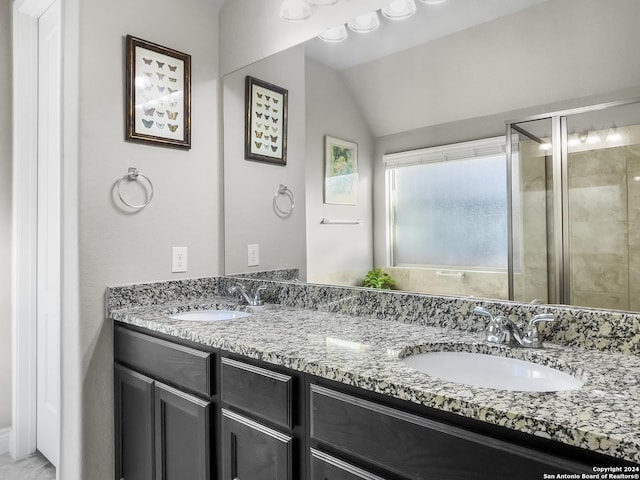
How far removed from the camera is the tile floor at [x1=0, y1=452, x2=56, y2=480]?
2152 millimetres

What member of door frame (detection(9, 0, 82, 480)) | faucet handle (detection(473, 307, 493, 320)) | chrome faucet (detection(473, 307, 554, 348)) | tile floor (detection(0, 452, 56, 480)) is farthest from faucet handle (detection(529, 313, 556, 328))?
door frame (detection(9, 0, 82, 480))

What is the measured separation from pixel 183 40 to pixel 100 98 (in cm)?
52

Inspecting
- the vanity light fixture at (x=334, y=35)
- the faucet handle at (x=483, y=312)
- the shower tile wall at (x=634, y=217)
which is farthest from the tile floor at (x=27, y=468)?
the shower tile wall at (x=634, y=217)

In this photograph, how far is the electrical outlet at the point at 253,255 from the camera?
84.0 inches

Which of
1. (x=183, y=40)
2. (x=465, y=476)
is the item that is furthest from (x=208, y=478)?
(x=183, y=40)

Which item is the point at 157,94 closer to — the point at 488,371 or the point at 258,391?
the point at 258,391

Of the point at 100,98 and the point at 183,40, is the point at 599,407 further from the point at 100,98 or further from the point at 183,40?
the point at 183,40

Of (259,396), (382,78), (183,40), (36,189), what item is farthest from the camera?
(36,189)

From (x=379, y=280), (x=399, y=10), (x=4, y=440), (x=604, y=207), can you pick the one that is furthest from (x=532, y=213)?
(x=4, y=440)

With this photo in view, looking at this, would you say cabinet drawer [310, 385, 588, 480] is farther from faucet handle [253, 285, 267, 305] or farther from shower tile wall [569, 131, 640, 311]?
faucet handle [253, 285, 267, 305]

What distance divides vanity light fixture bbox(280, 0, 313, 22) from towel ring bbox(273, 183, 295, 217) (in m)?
0.72

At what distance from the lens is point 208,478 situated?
53.6 inches

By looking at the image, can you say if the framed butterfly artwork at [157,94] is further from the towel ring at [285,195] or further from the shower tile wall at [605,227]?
the shower tile wall at [605,227]

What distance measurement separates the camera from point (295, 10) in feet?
6.14
